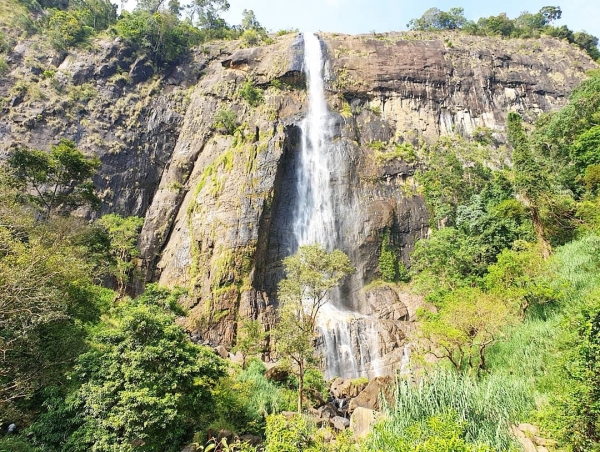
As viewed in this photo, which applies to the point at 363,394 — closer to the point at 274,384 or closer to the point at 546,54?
the point at 274,384

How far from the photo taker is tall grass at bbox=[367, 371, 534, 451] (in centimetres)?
710

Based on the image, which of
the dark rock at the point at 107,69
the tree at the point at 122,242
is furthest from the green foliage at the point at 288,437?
the dark rock at the point at 107,69

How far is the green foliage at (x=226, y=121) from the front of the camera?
36594 millimetres

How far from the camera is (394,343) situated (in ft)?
82.2

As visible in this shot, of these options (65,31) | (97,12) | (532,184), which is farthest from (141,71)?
(532,184)

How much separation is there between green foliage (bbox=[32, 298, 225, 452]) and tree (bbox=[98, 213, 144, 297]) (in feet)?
62.3

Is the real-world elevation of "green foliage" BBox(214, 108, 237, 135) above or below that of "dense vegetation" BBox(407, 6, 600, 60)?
below

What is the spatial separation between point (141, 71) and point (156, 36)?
5407 millimetres

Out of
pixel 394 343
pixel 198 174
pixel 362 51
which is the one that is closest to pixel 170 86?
pixel 198 174

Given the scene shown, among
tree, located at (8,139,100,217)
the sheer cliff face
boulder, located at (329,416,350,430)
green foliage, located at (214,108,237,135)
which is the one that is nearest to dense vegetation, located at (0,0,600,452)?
tree, located at (8,139,100,217)

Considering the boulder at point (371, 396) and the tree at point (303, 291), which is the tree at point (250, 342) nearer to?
the tree at point (303, 291)

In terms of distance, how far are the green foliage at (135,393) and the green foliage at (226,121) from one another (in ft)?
91.9

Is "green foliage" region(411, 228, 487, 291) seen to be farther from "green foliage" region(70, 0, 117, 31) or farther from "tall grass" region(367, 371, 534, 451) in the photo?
"green foliage" region(70, 0, 117, 31)

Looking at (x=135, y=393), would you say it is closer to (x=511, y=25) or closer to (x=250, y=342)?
(x=250, y=342)
